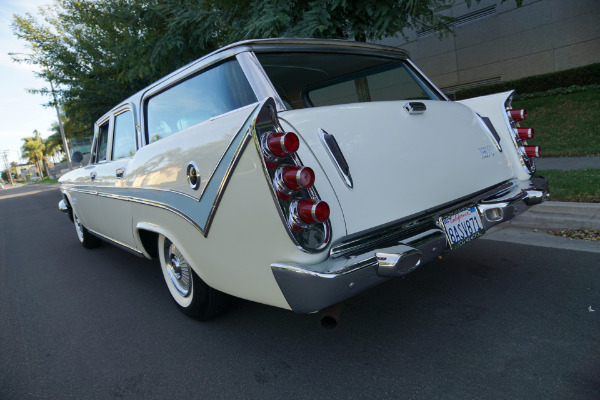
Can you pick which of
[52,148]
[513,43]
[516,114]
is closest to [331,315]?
[516,114]

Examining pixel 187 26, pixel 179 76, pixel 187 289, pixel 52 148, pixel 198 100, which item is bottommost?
pixel 187 289

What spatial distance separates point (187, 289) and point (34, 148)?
116 meters

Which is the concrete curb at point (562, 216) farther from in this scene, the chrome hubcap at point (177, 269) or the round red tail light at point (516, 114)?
the chrome hubcap at point (177, 269)

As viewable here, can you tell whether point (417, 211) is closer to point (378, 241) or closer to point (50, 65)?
point (378, 241)

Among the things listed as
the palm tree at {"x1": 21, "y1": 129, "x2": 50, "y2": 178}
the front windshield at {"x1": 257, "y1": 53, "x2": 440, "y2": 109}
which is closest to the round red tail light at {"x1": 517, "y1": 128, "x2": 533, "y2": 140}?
the front windshield at {"x1": 257, "y1": 53, "x2": 440, "y2": 109}

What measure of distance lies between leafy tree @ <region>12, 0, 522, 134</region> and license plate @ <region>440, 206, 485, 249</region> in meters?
4.67

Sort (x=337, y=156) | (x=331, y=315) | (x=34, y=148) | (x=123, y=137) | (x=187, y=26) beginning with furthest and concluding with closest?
1. (x=34, y=148)
2. (x=187, y=26)
3. (x=123, y=137)
4. (x=337, y=156)
5. (x=331, y=315)

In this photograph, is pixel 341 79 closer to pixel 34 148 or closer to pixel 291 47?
pixel 291 47

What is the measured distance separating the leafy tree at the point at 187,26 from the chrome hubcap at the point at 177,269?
15.0ft

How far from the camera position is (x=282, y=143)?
195 cm

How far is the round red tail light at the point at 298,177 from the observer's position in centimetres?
192

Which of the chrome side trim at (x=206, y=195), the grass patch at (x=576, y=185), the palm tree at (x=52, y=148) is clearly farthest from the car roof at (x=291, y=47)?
the palm tree at (x=52, y=148)

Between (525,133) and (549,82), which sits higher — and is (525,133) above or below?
below

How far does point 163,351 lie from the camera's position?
2.89 m
